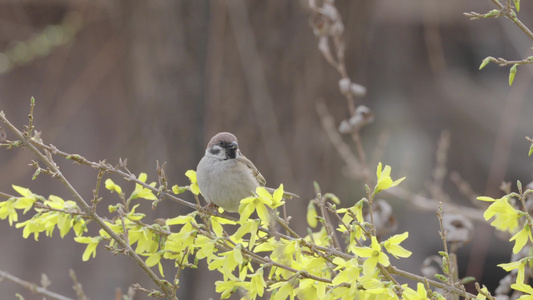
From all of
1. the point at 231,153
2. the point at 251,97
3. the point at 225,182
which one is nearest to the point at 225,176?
the point at 225,182

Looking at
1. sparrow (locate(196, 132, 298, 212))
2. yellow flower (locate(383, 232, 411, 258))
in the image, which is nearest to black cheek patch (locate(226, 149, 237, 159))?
sparrow (locate(196, 132, 298, 212))

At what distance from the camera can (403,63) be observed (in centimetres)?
640

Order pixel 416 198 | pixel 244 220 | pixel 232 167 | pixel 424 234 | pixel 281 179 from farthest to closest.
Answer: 1. pixel 424 234
2. pixel 281 179
3. pixel 416 198
4. pixel 232 167
5. pixel 244 220

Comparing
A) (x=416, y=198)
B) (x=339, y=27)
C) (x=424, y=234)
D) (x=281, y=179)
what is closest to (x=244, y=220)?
(x=339, y=27)

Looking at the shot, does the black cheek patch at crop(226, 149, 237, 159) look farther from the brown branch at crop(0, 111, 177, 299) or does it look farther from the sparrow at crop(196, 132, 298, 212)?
the brown branch at crop(0, 111, 177, 299)

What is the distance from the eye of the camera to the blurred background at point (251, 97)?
161 inches

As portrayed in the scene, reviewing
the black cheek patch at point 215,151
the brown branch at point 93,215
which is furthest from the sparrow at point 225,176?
the brown branch at point 93,215

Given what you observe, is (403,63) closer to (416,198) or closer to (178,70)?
(178,70)

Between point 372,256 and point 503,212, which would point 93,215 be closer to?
point 372,256

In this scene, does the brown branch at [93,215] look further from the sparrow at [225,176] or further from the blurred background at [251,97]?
the blurred background at [251,97]

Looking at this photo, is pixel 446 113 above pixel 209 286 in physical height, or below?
above

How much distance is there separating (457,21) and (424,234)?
2126mm

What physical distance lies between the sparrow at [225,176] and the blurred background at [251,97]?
1.44 m

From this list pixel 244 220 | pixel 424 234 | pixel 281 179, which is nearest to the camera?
pixel 244 220
